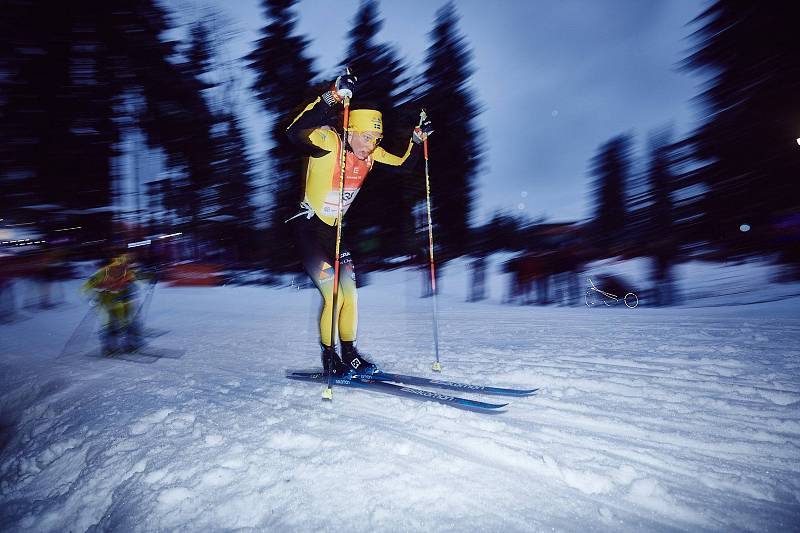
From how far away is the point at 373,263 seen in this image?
16969mm

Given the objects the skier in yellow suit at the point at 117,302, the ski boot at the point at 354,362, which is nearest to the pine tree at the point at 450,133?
the skier in yellow suit at the point at 117,302

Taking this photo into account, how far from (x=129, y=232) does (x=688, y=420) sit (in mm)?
24597

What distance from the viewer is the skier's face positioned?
3.44 m

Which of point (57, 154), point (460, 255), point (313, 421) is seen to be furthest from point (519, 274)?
point (57, 154)

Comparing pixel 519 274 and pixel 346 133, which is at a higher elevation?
pixel 346 133

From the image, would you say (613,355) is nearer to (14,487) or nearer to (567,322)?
(567,322)

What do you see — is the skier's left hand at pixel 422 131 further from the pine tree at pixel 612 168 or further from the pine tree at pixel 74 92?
the pine tree at pixel 612 168

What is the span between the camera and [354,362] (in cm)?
340

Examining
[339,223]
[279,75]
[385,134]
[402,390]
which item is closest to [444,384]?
[402,390]

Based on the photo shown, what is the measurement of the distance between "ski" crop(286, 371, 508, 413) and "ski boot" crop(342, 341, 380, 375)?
15cm

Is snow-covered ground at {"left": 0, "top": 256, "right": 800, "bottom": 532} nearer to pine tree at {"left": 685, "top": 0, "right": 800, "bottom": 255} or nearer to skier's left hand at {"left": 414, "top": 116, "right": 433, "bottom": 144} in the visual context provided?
skier's left hand at {"left": 414, "top": 116, "right": 433, "bottom": 144}

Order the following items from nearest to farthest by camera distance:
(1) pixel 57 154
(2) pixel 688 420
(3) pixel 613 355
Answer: (2) pixel 688 420 → (3) pixel 613 355 → (1) pixel 57 154

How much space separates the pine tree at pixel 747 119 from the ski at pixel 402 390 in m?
12.2

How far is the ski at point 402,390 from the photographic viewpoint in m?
2.35
